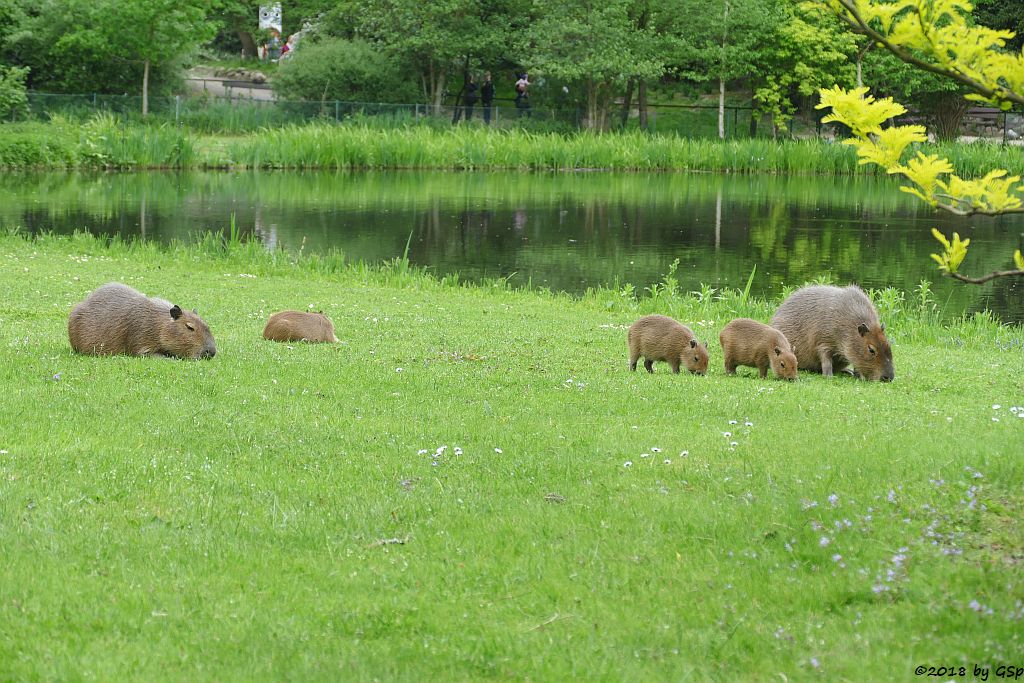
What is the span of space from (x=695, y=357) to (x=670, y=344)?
0.25 m

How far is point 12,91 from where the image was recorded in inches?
1681

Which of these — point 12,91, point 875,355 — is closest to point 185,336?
point 875,355

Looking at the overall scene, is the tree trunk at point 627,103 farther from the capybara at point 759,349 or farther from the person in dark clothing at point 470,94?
the capybara at point 759,349

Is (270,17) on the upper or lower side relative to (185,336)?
upper

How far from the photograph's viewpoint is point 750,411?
8.62 m

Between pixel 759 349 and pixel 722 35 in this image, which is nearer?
pixel 759 349

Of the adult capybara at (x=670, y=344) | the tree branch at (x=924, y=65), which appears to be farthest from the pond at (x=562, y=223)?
the tree branch at (x=924, y=65)

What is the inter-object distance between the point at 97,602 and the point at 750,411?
5061 millimetres

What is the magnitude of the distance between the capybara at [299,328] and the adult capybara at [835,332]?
4387 mm

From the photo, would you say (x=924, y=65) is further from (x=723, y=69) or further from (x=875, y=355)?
(x=723, y=69)

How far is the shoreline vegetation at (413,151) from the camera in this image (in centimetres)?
3919

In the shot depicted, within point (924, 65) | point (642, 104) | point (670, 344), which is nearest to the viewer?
point (924, 65)

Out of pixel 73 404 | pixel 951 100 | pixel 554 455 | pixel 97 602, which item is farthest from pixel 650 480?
pixel 951 100

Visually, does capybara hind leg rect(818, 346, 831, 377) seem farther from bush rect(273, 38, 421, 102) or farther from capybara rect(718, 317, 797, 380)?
bush rect(273, 38, 421, 102)
